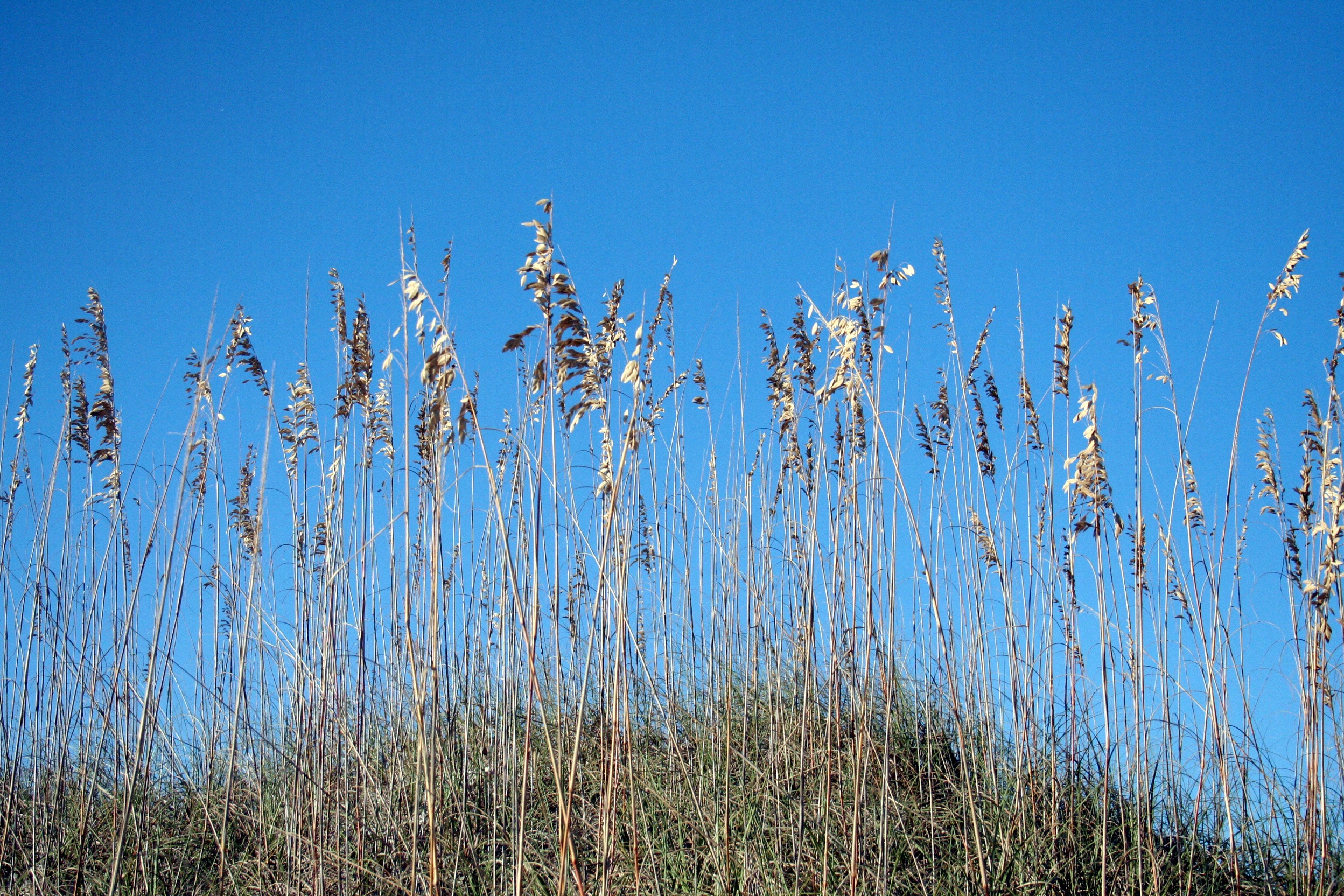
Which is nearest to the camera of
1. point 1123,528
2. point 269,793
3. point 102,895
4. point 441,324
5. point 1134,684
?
point 441,324

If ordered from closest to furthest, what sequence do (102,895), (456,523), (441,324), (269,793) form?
(441,324)
(102,895)
(456,523)
(269,793)

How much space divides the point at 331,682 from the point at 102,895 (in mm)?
1015

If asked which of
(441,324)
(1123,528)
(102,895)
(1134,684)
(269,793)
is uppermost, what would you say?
(441,324)

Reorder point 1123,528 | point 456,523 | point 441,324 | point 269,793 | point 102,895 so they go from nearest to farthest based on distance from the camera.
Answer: point 441,324
point 1123,528
point 102,895
point 456,523
point 269,793

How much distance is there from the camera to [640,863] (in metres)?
2.50

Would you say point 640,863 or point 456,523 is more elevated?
point 456,523

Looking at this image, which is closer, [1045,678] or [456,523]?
[1045,678]

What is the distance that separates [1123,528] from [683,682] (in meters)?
1.60

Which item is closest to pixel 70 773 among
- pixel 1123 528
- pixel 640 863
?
pixel 640 863

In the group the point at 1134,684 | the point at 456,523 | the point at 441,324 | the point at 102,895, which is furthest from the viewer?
the point at 456,523

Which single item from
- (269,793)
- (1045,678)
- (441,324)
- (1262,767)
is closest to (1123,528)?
(1045,678)

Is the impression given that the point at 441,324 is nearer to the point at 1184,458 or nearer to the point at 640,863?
the point at 640,863

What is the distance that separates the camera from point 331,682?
2.51 metres

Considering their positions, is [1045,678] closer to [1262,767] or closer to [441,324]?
[1262,767]
